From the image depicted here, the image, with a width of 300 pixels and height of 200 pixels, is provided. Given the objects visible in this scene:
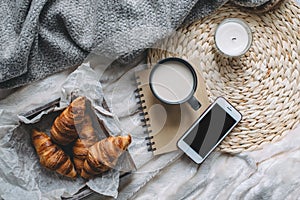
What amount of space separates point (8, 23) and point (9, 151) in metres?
0.21

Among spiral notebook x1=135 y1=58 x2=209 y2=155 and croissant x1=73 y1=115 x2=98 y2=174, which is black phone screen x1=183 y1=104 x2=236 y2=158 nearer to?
spiral notebook x1=135 y1=58 x2=209 y2=155

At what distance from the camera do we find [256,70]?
0.92 metres

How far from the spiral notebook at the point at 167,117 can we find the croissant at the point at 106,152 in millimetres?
80

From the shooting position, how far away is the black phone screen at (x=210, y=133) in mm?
904

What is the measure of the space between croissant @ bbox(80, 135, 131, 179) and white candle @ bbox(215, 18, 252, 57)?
22 cm

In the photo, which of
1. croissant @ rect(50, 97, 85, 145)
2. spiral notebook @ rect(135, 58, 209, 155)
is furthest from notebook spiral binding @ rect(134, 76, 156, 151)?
croissant @ rect(50, 97, 85, 145)

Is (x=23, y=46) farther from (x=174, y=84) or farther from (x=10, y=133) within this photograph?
(x=174, y=84)

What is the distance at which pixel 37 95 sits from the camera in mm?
910

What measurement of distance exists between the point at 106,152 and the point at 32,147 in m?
0.13

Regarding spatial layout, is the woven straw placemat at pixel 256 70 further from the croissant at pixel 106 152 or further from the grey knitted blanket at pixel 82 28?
the croissant at pixel 106 152

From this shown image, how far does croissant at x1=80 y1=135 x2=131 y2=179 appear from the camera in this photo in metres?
0.85

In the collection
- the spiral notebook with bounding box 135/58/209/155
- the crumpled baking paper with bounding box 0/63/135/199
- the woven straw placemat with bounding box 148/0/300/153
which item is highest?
the woven straw placemat with bounding box 148/0/300/153

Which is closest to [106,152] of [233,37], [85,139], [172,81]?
[85,139]

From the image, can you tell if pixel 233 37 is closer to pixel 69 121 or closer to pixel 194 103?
pixel 194 103
